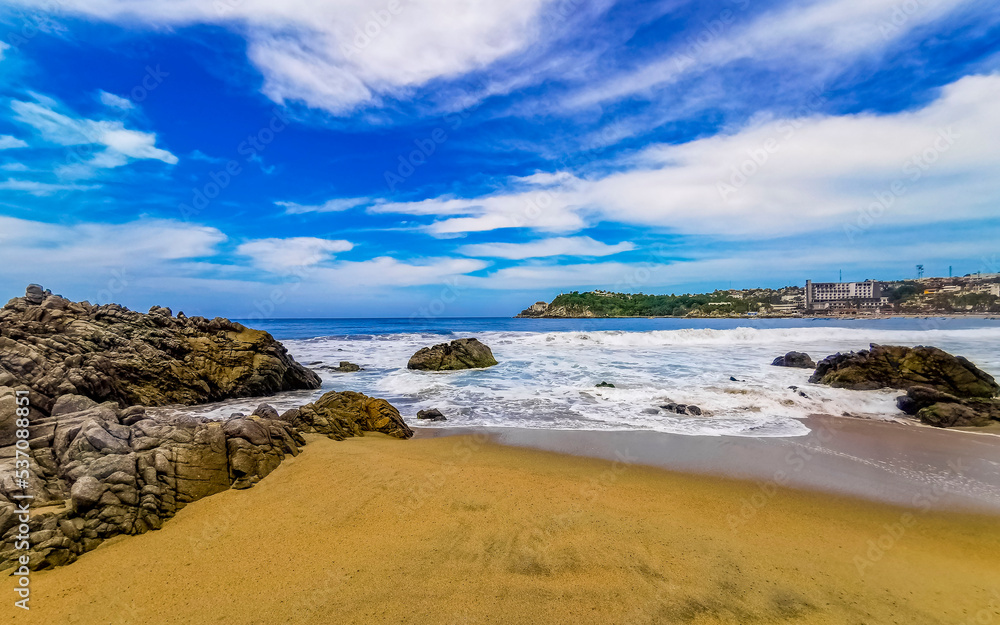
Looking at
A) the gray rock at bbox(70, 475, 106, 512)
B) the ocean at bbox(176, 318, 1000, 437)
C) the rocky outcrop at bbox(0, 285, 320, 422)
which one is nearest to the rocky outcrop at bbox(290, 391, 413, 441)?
the ocean at bbox(176, 318, 1000, 437)

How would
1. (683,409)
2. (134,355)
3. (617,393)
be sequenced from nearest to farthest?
(683,409)
(134,355)
(617,393)

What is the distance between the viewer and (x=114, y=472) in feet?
14.5

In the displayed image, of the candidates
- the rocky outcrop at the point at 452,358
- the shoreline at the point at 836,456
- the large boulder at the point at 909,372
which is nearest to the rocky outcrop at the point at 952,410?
the shoreline at the point at 836,456

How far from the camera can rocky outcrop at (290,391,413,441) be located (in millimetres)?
7777

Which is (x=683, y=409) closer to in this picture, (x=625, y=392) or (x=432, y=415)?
(x=625, y=392)

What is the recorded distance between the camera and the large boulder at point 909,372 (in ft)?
38.2

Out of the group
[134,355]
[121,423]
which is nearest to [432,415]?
[121,423]

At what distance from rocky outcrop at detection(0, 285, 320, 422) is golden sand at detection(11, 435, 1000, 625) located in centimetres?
736

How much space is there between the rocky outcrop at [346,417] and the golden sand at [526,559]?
6.94ft

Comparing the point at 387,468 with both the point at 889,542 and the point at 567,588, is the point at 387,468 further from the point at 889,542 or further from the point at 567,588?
the point at 889,542

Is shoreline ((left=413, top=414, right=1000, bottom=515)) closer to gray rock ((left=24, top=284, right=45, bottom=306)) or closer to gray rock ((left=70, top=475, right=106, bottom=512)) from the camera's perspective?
gray rock ((left=70, top=475, right=106, bottom=512))

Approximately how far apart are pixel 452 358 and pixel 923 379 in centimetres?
1615
